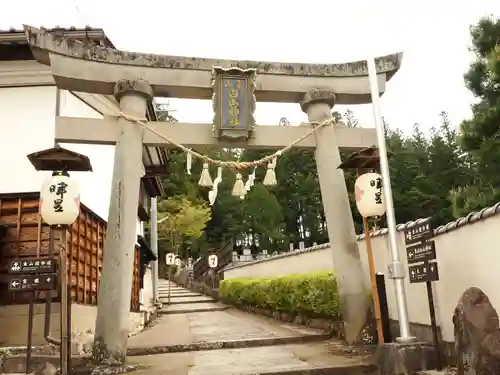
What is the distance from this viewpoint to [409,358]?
705 cm

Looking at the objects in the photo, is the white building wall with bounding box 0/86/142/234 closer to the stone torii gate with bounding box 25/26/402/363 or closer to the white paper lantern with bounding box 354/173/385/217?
the stone torii gate with bounding box 25/26/402/363

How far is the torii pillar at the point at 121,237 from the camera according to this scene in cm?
830

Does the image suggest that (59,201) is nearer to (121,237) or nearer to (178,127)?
(121,237)

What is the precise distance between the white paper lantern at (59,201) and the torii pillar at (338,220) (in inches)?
210

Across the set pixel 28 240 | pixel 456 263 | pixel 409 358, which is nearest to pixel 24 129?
pixel 28 240

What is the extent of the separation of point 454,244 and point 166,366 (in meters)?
5.43

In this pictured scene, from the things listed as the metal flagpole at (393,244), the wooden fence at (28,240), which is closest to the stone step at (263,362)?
the metal flagpole at (393,244)

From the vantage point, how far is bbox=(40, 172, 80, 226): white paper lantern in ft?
25.0

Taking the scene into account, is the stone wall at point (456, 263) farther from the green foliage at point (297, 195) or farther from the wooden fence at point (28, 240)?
the green foliage at point (297, 195)

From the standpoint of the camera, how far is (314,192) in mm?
51531

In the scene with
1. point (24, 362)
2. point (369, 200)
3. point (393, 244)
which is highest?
point (369, 200)

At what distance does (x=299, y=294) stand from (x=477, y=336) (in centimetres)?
737

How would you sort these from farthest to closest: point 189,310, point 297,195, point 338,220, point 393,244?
point 297,195, point 189,310, point 338,220, point 393,244

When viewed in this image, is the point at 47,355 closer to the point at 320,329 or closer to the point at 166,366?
the point at 166,366
